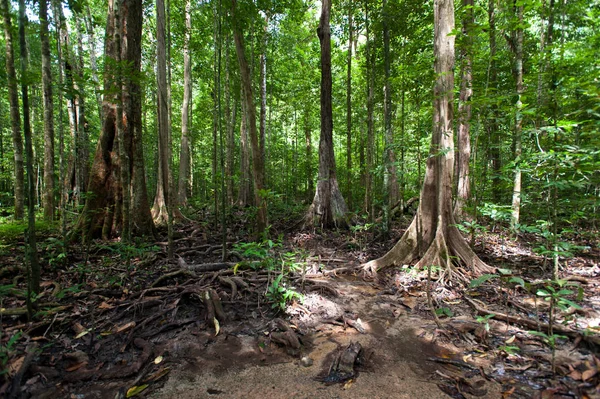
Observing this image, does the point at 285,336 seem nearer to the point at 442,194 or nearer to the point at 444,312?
the point at 444,312

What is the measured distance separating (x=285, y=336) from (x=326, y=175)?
21.3 feet

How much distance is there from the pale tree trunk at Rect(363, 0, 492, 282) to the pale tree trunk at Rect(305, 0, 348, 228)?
11.5 feet

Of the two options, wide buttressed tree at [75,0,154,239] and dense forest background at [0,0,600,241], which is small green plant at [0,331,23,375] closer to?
dense forest background at [0,0,600,241]

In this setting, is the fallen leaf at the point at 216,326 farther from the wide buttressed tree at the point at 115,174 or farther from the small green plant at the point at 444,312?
the wide buttressed tree at the point at 115,174

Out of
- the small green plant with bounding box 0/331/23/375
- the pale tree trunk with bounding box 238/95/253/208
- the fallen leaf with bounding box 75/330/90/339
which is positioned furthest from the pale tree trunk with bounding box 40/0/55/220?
the pale tree trunk with bounding box 238/95/253/208

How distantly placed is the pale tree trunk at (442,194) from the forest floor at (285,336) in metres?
0.34

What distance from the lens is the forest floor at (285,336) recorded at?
2521 millimetres

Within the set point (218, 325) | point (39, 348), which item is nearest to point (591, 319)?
point (218, 325)

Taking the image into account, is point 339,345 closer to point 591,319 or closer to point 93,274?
point 591,319

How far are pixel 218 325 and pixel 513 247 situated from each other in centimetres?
771

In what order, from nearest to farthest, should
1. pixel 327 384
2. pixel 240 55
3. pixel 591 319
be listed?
pixel 327 384 → pixel 591 319 → pixel 240 55

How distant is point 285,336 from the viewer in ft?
10.9

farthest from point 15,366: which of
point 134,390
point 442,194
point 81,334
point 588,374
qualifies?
point 442,194

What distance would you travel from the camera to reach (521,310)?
12.9ft
